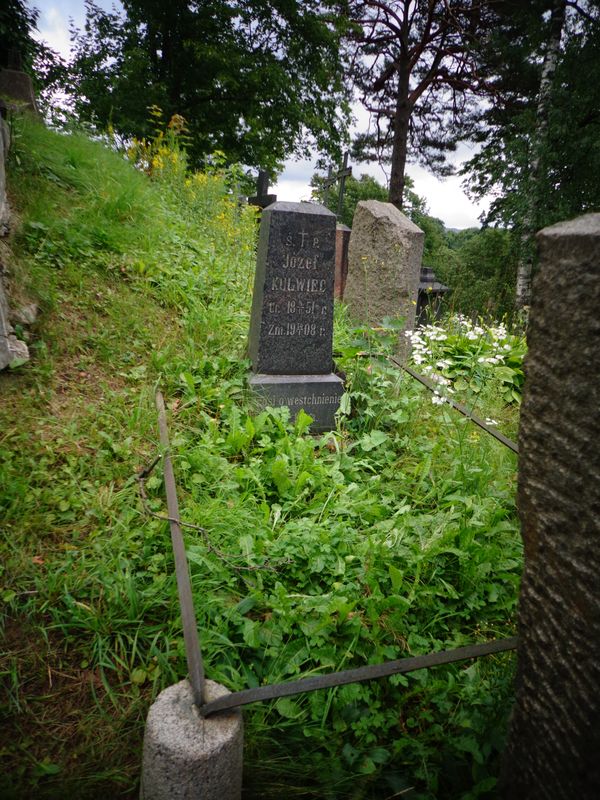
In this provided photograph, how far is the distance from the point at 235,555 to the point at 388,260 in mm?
Answer: 4390

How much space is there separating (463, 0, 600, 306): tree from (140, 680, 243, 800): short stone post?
37.5 feet

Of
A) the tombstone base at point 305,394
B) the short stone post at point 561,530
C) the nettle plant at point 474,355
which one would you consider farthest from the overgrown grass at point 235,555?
the nettle plant at point 474,355

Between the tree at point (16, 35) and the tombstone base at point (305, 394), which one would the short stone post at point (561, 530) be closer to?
the tombstone base at point (305, 394)

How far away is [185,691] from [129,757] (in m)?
0.43

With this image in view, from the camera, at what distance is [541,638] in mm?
1201

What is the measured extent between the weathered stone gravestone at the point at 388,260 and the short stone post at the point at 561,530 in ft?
14.2

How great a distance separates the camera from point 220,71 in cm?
1366

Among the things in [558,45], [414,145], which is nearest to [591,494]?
[558,45]

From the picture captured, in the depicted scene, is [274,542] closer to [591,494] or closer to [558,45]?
[591,494]

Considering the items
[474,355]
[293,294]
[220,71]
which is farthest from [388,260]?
[220,71]

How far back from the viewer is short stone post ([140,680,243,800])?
4.02 feet

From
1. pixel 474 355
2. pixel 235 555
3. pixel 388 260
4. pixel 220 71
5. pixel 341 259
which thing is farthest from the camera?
pixel 220 71

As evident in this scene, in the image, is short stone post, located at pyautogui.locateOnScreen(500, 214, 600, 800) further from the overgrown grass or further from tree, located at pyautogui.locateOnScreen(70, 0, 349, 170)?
tree, located at pyautogui.locateOnScreen(70, 0, 349, 170)

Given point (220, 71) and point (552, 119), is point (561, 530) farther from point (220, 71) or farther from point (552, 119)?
point (220, 71)
